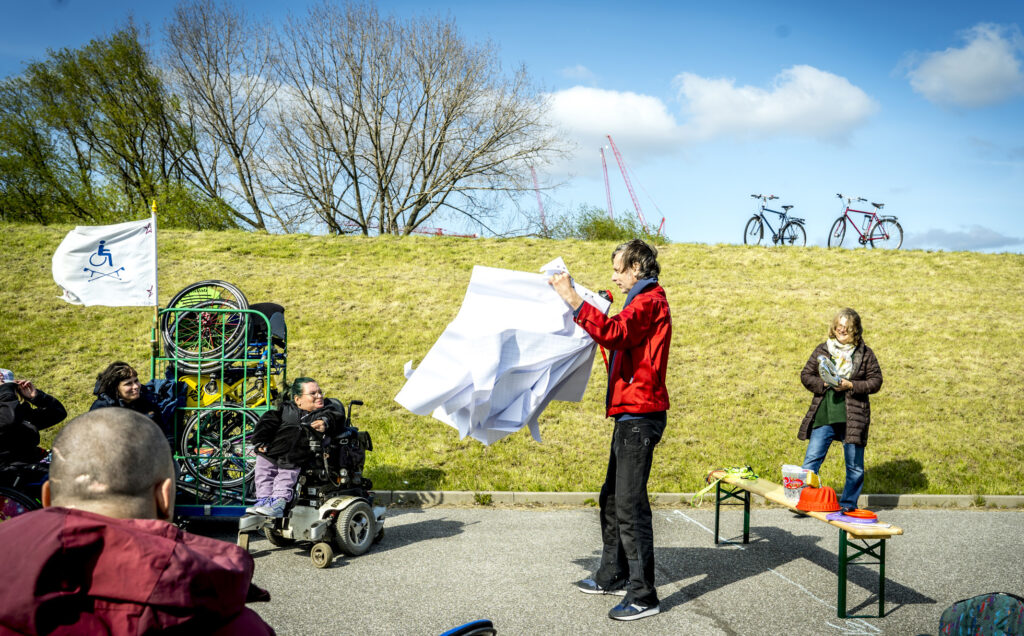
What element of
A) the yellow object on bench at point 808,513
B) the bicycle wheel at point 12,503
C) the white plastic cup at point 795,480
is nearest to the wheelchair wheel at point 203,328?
the bicycle wheel at point 12,503

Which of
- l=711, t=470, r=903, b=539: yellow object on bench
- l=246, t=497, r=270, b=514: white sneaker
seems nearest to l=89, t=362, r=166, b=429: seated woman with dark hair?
l=246, t=497, r=270, b=514: white sneaker

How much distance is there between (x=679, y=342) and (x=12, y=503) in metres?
12.0

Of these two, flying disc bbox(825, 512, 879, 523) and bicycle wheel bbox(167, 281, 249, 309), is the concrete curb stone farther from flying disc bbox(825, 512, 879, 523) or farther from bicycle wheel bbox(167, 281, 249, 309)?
flying disc bbox(825, 512, 879, 523)

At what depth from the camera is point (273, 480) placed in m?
6.50

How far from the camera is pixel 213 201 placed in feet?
97.5

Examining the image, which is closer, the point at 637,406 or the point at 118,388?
the point at 637,406

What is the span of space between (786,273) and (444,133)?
1604 centimetres

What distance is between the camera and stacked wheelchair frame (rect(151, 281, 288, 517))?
714 cm

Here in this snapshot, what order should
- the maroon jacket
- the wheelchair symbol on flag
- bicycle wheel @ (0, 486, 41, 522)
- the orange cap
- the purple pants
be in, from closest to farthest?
the maroon jacket < the orange cap < bicycle wheel @ (0, 486, 41, 522) < the purple pants < the wheelchair symbol on flag

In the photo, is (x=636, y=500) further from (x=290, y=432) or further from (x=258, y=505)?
(x=258, y=505)

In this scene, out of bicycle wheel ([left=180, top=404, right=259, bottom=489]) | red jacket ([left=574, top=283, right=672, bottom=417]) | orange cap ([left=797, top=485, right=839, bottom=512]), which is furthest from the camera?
bicycle wheel ([left=180, top=404, right=259, bottom=489])

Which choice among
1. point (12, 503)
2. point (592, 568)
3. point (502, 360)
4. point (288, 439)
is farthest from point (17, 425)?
point (592, 568)

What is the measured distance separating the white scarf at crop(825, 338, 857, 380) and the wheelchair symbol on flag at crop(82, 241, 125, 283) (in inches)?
298

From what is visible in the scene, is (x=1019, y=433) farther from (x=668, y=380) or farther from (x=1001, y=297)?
(x=1001, y=297)
